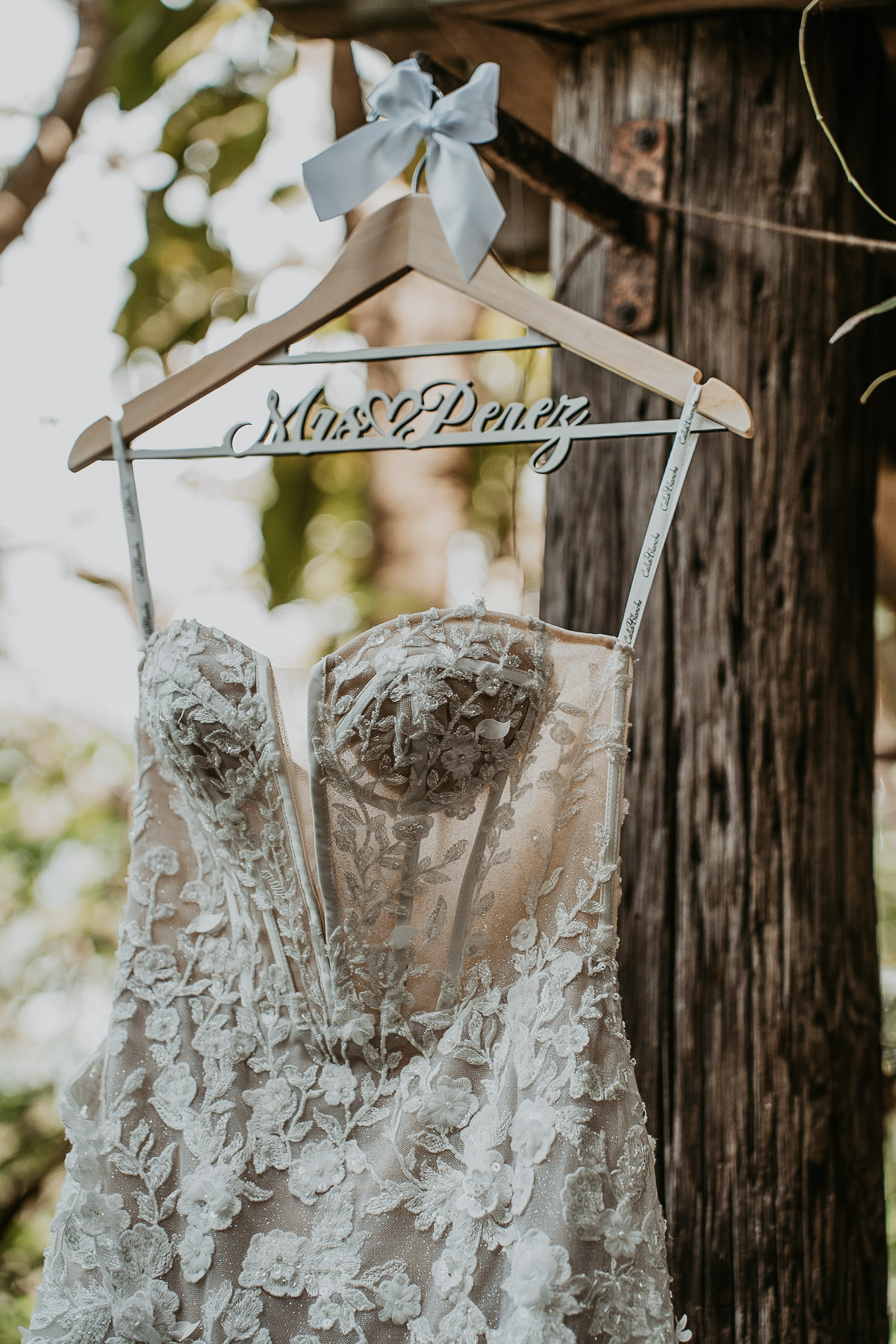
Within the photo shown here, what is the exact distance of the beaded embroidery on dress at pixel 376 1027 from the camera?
0.81 meters

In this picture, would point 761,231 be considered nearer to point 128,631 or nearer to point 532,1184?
point 532,1184

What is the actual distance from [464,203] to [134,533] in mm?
472

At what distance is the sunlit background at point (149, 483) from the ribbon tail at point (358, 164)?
1.04m

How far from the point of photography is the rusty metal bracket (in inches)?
52.9

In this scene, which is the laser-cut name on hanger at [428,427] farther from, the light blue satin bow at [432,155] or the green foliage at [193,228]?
the green foliage at [193,228]

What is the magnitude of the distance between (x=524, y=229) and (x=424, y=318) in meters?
1.02

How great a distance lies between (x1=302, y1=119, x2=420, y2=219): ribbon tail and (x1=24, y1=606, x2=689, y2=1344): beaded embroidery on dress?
1.52 ft

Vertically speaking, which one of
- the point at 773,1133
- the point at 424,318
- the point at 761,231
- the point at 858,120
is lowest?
the point at 773,1133

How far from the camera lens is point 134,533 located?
105 cm

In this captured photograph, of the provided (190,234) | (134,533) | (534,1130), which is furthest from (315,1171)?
(190,234)

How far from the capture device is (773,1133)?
1.22 metres

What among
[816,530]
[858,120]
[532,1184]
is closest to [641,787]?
[816,530]

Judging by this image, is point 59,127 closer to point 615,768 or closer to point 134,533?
point 134,533

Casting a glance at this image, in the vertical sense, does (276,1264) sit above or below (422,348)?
below
